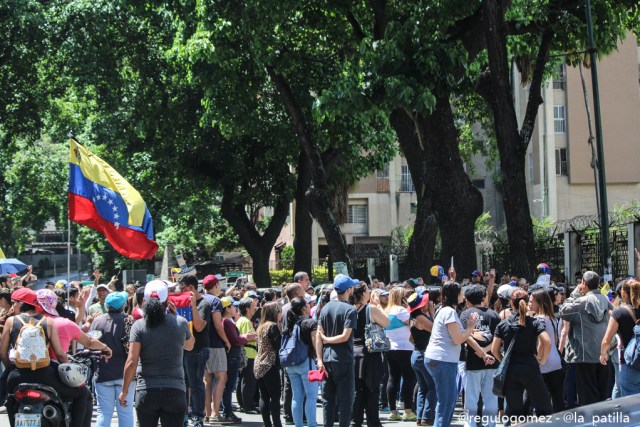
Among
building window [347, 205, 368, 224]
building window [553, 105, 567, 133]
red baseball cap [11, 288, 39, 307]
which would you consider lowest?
red baseball cap [11, 288, 39, 307]

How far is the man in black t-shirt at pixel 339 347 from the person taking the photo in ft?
32.0

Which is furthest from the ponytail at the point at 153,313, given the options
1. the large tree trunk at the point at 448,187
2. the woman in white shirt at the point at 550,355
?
the large tree trunk at the point at 448,187

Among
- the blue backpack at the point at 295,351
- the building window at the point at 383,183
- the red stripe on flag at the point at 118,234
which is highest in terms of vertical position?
the building window at the point at 383,183

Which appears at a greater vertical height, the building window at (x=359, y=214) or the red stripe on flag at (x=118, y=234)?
the building window at (x=359, y=214)

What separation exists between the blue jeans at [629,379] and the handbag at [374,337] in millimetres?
2616

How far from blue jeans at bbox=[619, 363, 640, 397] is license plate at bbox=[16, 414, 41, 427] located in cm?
577

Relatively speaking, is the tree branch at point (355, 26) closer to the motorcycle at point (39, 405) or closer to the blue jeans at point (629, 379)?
the blue jeans at point (629, 379)

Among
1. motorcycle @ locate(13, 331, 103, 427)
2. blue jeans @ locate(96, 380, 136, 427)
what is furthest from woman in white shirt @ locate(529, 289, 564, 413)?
motorcycle @ locate(13, 331, 103, 427)

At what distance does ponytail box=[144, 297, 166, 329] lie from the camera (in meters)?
8.00

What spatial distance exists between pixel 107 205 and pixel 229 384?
314 centimetres

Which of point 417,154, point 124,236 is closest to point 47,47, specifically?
point 417,154

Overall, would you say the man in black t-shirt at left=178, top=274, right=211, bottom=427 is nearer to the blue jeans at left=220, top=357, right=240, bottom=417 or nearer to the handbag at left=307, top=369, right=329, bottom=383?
the blue jeans at left=220, top=357, right=240, bottom=417

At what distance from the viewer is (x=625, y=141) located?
43094 mm

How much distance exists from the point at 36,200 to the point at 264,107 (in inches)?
964
